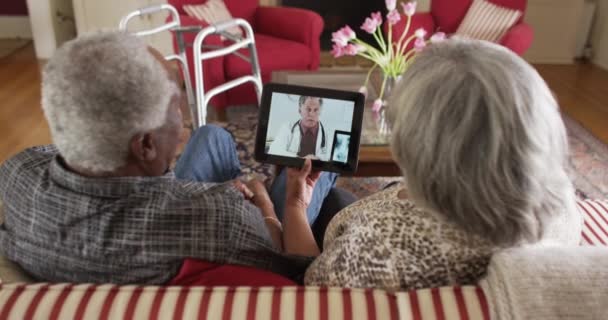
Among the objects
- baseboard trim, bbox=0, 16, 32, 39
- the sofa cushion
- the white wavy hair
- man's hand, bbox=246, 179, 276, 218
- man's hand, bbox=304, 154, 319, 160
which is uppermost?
the white wavy hair

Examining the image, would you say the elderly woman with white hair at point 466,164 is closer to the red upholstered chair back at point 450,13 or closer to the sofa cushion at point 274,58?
the sofa cushion at point 274,58

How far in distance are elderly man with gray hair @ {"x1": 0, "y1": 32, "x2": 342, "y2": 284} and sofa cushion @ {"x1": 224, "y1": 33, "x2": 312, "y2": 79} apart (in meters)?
2.11

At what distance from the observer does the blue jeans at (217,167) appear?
1.43 metres

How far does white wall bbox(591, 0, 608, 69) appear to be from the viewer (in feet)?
14.5

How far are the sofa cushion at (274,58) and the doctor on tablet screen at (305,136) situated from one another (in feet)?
5.59

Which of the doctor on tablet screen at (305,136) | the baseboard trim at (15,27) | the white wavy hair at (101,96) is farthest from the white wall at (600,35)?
the baseboard trim at (15,27)

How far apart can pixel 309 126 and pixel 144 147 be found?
57cm

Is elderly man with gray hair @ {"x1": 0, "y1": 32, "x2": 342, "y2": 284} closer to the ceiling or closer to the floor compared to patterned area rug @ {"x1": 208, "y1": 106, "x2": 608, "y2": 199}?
closer to the ceiling

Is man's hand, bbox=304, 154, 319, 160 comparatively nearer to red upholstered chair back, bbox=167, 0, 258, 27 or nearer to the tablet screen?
the tablet screen

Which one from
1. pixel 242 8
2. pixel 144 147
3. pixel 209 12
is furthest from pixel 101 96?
pixel 242 8

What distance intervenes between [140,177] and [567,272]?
0.66 metres

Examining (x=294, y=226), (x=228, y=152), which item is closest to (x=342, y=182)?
(x=228, y=152)

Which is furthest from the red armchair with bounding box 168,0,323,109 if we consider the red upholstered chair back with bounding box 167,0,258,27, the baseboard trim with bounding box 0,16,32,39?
the baseboard trim with bounding box 0,16,32,39

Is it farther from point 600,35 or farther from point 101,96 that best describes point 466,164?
point 600,35
